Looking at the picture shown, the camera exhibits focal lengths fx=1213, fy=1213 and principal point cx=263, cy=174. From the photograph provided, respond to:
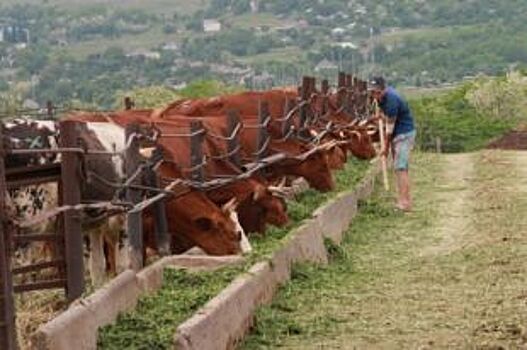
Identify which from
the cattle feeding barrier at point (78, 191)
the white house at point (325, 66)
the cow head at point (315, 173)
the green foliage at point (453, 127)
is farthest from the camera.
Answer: the white house at point (325, 66)

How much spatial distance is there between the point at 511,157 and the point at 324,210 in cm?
1498

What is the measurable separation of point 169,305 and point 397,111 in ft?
32.5

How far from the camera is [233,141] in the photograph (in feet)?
47.4

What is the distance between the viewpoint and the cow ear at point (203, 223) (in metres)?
12.2

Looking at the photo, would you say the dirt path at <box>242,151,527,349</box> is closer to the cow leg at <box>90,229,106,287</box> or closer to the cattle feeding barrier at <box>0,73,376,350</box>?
the cattle feeding barrier at <box>0,73,376,350</box>

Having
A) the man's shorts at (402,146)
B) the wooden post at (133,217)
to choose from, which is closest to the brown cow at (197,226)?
the wooden post at (133,217)

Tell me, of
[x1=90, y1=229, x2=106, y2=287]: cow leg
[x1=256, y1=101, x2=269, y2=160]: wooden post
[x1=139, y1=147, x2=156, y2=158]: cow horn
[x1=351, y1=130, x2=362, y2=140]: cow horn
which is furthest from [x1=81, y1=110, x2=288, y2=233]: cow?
[x1=351, y1=130, x2=362, y2=140]: cow horn

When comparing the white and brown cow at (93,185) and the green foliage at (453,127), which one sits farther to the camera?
the green foliage at (453,127)

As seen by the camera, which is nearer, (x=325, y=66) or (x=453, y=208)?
(x=453, y=208)

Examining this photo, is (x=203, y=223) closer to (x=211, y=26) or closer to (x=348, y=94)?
(x=348, y=94)

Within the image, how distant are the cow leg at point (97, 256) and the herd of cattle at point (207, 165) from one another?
0.01m

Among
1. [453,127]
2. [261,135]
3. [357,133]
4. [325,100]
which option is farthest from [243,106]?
→ [453,127]

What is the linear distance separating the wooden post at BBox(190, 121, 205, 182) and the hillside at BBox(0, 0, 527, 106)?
188 ft

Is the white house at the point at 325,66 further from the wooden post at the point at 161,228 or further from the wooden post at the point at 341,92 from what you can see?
the wooden post at the point at 161,228
